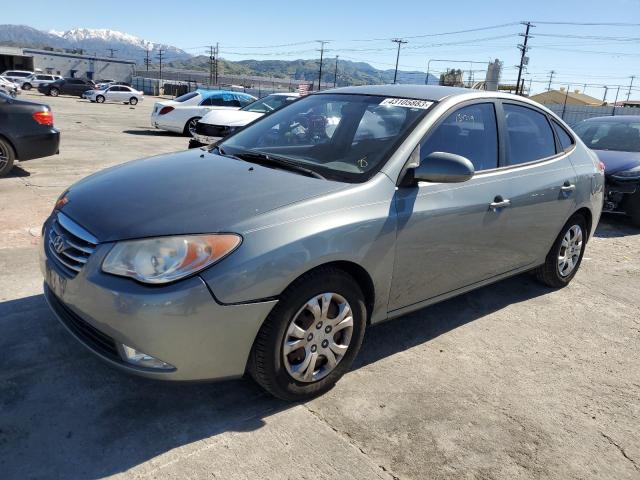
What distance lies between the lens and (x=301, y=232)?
258cm

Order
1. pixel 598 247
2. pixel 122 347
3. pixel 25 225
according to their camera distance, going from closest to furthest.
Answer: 1. pixel 122 347
2. pixel 25 225
3. pixel 598 247

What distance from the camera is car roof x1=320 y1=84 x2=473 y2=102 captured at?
11.9 ft

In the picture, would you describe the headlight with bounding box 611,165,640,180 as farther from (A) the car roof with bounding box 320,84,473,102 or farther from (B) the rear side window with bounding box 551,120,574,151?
(A) the car roof with bounding box 320,84,473,102

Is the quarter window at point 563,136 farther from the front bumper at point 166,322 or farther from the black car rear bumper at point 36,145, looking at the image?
the black car rear bumper at point 36,145

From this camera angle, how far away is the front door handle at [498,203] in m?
3.62

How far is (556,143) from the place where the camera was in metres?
4.54

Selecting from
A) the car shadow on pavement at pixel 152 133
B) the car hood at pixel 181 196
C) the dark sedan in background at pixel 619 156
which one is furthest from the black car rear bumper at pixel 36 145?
the dark sedan in background at pixel 619 156

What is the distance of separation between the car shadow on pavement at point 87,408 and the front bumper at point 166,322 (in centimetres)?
19

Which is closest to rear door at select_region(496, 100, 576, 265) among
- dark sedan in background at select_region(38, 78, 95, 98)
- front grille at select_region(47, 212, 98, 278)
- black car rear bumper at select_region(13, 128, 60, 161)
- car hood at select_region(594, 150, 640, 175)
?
front grille at select_region(47, 212, 98, 278)

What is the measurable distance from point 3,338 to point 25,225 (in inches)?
104

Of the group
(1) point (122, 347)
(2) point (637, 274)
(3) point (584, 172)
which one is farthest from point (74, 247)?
(2) point (637, 274)

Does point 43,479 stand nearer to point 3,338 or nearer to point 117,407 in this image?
point 117,407

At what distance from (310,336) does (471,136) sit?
6.14ft

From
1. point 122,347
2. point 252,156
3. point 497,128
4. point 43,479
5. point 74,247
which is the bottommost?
point 43,479
